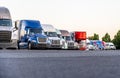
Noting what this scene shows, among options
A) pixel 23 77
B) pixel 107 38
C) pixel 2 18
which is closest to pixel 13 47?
pixel 2 18

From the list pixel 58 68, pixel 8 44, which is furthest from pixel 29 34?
pixel 58 68

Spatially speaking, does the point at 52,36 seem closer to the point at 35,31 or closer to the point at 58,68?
the point at 35,31

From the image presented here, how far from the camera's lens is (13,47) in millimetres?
36375

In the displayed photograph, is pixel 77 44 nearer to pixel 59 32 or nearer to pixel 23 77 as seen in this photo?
pixel 59 32

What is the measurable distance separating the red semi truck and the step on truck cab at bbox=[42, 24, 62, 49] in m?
8.63

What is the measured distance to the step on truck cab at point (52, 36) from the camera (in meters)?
40.3

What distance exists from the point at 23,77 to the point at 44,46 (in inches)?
1193

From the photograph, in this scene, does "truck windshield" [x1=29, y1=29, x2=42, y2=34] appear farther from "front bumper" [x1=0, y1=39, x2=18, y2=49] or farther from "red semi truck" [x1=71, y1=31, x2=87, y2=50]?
"red semi truck" [x1=71, y1=31, x2=87, y2=50]

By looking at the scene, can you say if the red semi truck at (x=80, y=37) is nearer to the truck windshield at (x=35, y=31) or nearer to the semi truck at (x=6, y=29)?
the truck windshield at (x=35, y=31)

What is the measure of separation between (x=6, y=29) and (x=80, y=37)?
17.3 m

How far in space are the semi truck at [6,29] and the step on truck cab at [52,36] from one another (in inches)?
228

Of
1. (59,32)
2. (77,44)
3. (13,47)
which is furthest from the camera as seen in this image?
(77,44)

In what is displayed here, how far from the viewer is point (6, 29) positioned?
34.2 metres

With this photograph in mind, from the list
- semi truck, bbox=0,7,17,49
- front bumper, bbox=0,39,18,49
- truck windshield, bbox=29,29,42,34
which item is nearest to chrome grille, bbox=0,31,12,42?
semi truck, bbox=0,7,17,49
